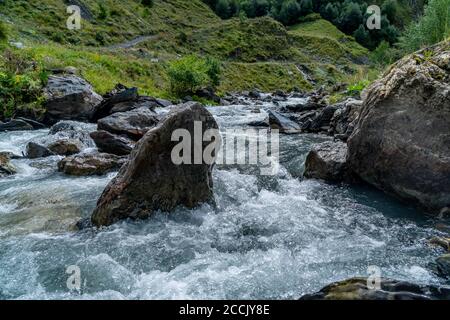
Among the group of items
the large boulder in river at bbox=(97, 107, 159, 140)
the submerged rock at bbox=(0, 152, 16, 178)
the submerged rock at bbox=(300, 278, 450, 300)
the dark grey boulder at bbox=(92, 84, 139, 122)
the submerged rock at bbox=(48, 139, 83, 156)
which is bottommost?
the submerged rock at bbox=(300, 278, 450, 300)

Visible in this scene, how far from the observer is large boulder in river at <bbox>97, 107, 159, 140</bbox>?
1656 cm

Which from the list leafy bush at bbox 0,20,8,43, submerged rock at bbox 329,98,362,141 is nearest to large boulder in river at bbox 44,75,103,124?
leafy bush at bbox 0,20,8,43

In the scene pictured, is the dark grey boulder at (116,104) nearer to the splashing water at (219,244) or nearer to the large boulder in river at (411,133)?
the splashing water at (219,244)

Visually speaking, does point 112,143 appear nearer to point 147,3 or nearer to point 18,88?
point 18,88

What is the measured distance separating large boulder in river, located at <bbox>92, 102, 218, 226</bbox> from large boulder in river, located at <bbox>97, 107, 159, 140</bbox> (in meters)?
7.41

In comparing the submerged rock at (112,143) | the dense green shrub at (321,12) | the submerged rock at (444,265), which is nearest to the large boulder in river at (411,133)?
the submerged rock at (444,265)

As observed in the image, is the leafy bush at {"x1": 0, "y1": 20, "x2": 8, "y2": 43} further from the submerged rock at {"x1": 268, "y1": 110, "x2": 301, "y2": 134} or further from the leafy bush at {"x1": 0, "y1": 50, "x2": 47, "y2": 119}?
the submerged rock at {"x1": 268, "y1": 110, "x2": 301, "y2": 134}

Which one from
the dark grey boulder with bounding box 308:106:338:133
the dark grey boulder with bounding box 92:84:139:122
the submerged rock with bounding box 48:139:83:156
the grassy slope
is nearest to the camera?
the submerged rock with bounding box 48:139:83:156

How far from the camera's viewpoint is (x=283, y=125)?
22.2 meters

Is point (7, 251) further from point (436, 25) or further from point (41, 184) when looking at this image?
point (436, 25)

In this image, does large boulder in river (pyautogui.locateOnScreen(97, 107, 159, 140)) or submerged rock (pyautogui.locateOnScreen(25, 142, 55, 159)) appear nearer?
submerged rock (pyautogui.locateOnScreen(25, 142, 55, 159))

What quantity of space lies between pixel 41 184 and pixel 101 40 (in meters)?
54.5

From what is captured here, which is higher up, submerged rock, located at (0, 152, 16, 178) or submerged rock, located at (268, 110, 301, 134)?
submerged rock, located at (268, 110, 301, 134)

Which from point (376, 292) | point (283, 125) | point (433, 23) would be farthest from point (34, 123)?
point (433, 23)
